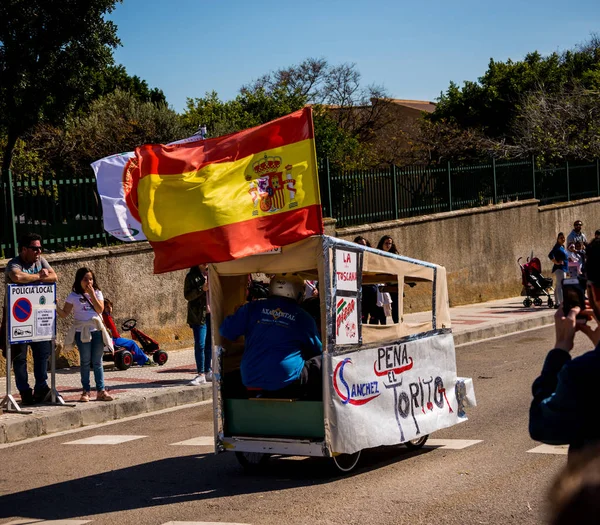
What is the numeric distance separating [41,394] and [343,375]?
5.28m

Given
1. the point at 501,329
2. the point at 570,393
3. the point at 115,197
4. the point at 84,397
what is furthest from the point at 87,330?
the point at 501,329

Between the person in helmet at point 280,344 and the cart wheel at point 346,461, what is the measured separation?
53 cm

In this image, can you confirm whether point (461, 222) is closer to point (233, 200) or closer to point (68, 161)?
point (68, 161)

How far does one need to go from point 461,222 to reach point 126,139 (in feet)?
40.2

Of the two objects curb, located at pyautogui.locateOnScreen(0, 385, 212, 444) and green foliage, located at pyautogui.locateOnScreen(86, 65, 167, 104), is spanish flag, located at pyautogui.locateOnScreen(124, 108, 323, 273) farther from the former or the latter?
green foliage, located at pyautogui.locateOnScreen(86, 65, 167, 104)

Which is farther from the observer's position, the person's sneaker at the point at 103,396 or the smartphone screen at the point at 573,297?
the person's sneaker at the point at 103,396

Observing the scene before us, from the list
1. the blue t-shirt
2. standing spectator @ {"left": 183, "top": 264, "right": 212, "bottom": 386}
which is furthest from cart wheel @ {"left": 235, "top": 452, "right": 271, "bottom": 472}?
standing spectator @ {"left": 183, "top": 264, "right": 212, "bottom": 386}

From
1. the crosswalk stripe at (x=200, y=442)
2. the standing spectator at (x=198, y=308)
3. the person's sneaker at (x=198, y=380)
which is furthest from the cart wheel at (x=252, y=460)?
the standing spectator at (x=198, y=308)

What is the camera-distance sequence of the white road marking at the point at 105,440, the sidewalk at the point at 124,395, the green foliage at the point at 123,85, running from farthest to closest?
the green foliage at the point at 123,85 → the sidewalk at the point at 124,395 → the white road marking at the point at 105,440

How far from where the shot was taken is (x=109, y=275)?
15445mm

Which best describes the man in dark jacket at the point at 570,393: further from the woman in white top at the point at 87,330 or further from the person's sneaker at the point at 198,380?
the person's sneaker at the point at 198,380

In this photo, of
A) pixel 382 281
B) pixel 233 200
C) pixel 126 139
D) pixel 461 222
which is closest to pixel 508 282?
pixel 461 222

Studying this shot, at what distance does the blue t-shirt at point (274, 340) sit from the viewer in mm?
Answer: 7617

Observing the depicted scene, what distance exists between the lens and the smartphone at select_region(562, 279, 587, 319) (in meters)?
3.49
